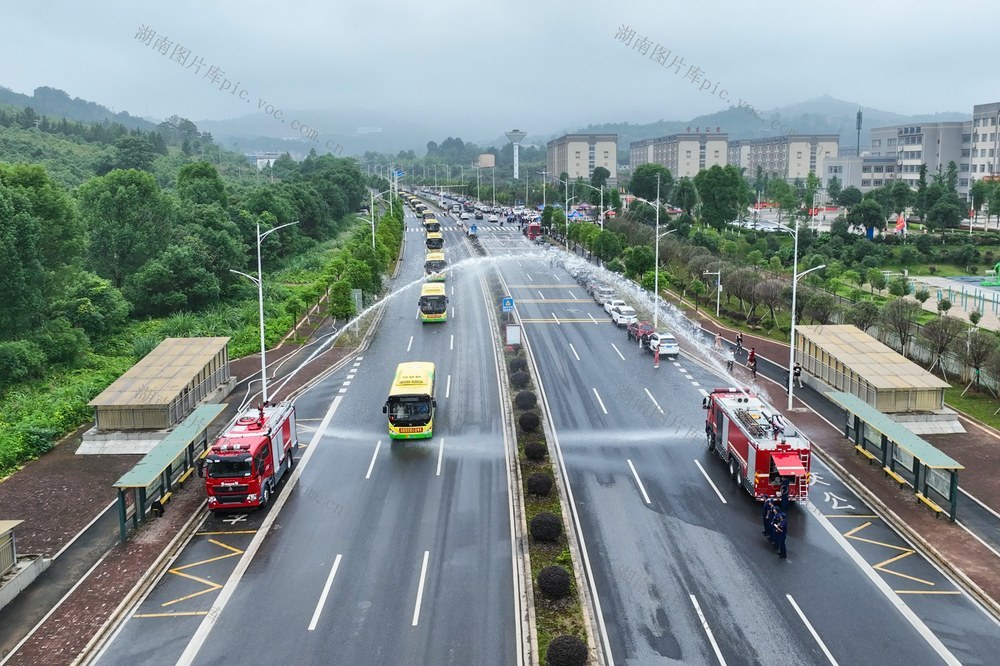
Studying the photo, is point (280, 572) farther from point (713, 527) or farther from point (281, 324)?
point (281, 324)

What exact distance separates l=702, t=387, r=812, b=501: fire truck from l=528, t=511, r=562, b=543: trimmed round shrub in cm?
714

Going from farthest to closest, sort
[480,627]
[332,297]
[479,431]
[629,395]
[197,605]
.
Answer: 1. [332,297]
2. [629,395]
3. [479,431]
4. [197,605]
5. [480,627]

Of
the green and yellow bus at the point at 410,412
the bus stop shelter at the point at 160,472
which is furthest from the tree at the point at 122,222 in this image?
the green and yellow bus at the point at 410,412

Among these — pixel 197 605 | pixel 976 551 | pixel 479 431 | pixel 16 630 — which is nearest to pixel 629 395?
pixel 479 431

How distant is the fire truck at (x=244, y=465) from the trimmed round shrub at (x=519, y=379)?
15.0 metres

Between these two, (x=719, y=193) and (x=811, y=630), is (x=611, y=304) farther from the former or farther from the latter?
(x=719, y=193)

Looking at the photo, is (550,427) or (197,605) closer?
(197,605)

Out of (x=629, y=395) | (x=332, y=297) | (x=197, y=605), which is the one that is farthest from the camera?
(x=332, y=297)

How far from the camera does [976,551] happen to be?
78.3 ft

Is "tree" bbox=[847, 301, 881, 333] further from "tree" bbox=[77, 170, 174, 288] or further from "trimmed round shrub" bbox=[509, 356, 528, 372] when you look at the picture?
"tree" bbox=[77, 170, 174, 288]

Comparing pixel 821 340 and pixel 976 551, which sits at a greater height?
pixel 821 340

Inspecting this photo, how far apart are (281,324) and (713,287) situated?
35.1 metres

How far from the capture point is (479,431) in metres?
35.2

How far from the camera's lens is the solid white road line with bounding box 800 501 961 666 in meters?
19.1
